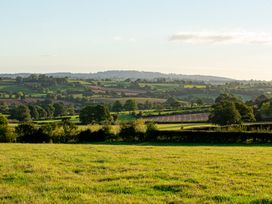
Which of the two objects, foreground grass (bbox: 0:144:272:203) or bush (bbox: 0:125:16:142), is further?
bush (bbox: 0:125:16:142)

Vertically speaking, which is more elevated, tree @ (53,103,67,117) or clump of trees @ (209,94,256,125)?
clump of trees @ (209,94,256,125)

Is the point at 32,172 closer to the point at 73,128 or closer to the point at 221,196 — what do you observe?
the point at 221,196

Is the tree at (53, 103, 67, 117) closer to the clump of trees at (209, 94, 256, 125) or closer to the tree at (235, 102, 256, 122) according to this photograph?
the clump of trees at (209, 94, 256, 125)

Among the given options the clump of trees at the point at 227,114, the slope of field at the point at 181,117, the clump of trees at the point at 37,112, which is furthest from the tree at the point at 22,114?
the clump of trees at the point at 227,114

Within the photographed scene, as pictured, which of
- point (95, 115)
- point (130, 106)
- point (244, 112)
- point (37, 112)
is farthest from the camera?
point (130, 106)

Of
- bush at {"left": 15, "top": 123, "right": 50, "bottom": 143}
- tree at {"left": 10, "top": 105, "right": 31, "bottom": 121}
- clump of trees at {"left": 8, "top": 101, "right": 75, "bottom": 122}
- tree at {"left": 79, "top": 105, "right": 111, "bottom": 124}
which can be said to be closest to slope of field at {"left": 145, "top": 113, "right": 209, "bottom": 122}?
tree at {"left": 79, "top": 105, "right": 111, "bottom": 124}

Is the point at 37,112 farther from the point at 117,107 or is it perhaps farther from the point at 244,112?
the point at 244,112

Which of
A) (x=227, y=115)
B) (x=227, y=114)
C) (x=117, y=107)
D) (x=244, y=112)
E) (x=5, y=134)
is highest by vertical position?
(x=244, y=112)

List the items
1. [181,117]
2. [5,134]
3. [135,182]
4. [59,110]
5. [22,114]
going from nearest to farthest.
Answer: [135,182] < [5,134] < [181,117] < [22,114] < [59,110]

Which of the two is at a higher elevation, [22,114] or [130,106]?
[130,106]

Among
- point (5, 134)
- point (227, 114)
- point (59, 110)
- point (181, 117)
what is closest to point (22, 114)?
point (59, 110)

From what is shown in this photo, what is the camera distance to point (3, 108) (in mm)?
159375

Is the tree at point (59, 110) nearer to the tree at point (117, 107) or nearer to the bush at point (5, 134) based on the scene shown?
the tree at point (117, 107)

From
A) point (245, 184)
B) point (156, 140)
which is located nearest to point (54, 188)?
point (245, 184)
